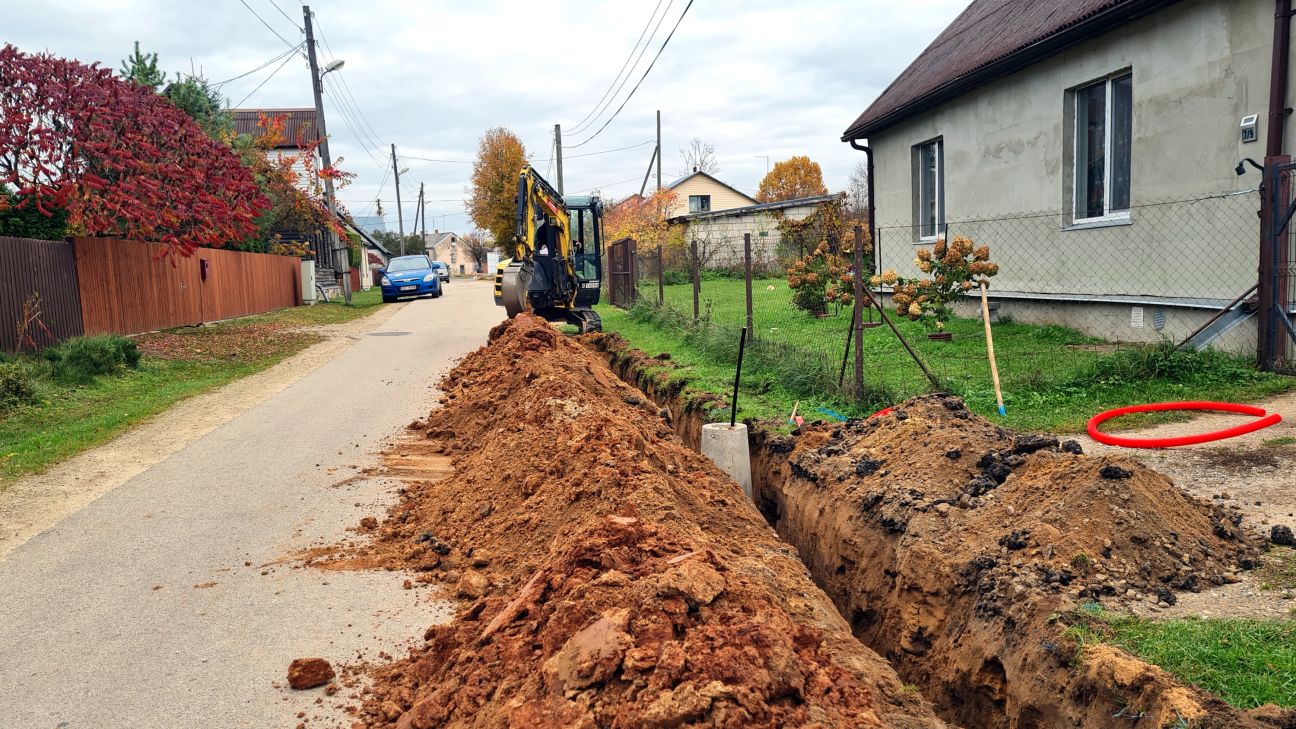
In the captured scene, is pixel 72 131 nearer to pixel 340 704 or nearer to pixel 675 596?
pixel 340 704

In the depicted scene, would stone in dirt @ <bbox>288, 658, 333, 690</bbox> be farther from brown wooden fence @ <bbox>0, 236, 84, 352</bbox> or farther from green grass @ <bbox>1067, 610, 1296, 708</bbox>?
brown wooden fence @ <bbox>0, 236, 84, 352</bbox>

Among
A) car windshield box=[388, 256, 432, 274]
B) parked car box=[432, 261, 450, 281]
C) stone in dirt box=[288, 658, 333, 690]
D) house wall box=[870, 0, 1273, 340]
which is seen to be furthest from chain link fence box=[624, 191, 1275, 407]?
parked car box=[432, 261, 450, 281]

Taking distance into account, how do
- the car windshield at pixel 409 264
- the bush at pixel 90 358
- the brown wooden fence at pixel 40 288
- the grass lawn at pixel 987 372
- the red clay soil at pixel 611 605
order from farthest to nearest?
the car windshield at pixel 409 264 < the brown wooden fence at pixel 40 288 < the bush at pixel 90 358 < the grass lawn at pixel 987 372 < the red clay soil at pixel 611 605

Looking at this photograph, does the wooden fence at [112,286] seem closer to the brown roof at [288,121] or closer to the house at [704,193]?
the brown roof at [288,121]

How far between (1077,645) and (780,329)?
1093 centimetres

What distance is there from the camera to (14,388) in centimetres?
1044

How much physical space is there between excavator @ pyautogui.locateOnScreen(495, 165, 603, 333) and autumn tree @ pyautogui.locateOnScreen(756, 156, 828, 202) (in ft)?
145

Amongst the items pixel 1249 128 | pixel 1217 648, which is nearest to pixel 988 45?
pixel 1249 128

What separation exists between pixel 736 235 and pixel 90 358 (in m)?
25.7

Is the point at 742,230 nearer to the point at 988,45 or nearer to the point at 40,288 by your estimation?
the point at 988,45

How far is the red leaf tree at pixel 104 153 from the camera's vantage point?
14.0 m

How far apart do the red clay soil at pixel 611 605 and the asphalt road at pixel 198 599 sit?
0.40m

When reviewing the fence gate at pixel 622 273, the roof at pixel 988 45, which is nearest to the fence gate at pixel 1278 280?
the roof at pixel 988 45

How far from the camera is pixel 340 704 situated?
12.2ft
